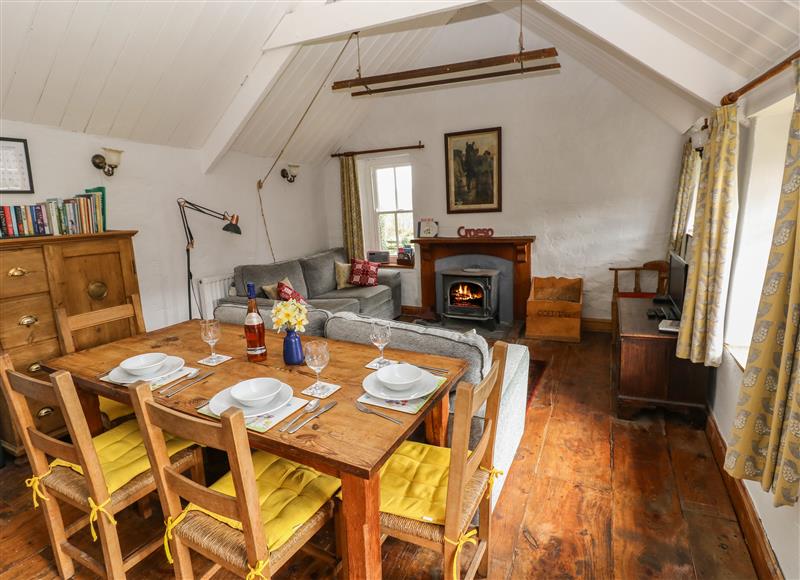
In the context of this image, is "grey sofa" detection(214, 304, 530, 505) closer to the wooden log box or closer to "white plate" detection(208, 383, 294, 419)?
"white plate" detection(208, 383, 294, 419)

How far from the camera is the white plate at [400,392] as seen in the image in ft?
4.98

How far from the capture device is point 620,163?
4477mm

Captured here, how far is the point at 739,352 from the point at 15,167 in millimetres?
4648

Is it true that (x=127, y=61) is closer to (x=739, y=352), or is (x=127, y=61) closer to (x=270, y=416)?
(x=270, y=416)

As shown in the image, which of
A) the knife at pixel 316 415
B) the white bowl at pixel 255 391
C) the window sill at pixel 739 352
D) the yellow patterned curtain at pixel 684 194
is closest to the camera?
the knife at pixel 316 415

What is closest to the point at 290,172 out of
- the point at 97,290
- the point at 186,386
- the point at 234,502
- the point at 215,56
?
the point at 215,56

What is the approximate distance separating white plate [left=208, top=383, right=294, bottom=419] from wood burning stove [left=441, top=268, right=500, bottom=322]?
3586 mm

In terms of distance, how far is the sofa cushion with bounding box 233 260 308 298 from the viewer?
14.3ft

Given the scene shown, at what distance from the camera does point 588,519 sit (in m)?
2.00

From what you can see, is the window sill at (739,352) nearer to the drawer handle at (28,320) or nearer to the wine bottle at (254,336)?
the wine bottle at (254,336)

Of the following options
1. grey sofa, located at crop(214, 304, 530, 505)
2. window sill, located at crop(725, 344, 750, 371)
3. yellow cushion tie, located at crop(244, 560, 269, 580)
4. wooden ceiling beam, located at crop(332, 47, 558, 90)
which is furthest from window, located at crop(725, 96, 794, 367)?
yellow cushion tie, located at crop(244, 560, 269, 580)

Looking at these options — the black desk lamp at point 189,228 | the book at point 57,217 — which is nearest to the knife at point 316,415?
the book at point 57,217

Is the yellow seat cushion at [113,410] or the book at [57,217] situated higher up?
the book at [57,217]

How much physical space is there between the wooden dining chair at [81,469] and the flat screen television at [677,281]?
3097mm
